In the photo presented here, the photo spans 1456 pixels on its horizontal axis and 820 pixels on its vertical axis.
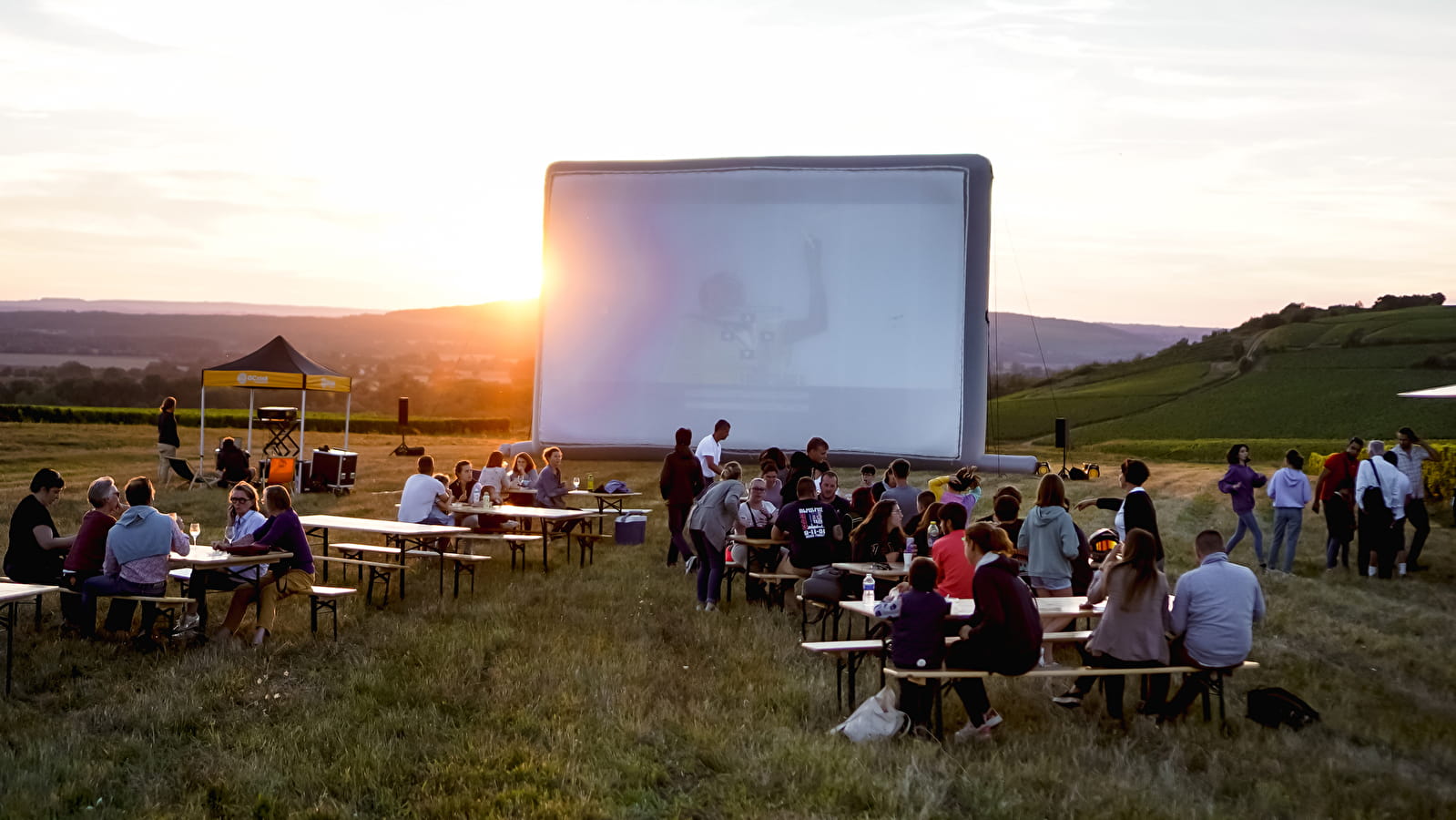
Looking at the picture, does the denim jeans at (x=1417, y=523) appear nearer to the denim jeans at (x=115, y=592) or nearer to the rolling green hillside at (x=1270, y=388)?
the denim jeans at (x=115, y=592)

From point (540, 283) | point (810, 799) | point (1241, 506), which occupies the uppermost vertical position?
point (540, 283)

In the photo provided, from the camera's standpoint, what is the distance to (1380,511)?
13.0 metres

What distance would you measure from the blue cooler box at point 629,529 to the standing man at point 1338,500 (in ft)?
23.6

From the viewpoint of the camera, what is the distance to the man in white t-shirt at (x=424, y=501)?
36.9 feet

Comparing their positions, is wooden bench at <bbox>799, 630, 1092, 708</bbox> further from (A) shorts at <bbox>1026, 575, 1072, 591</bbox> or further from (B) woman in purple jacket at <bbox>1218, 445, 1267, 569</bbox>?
(B) woman in purple jacket at <bbox>1218, 445, 1267, 569</bbox>

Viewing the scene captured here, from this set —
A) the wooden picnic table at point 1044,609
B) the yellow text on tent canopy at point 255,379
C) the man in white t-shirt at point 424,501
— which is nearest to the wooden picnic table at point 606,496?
the man in white t-shirt at point 424,501

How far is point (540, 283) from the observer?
50.3 ft

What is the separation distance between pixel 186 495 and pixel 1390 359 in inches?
2045

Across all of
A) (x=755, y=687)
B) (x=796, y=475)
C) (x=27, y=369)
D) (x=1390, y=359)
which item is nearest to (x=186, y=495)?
(x=796, y=475)

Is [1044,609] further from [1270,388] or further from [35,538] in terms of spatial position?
[1270,388]

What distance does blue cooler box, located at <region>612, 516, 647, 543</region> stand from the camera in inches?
547

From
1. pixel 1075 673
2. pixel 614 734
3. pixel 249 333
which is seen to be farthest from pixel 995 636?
pixel 249 333

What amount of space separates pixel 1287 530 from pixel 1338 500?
24.5 inches

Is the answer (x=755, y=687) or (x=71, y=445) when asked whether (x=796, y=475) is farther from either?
(x=71, y=445)
